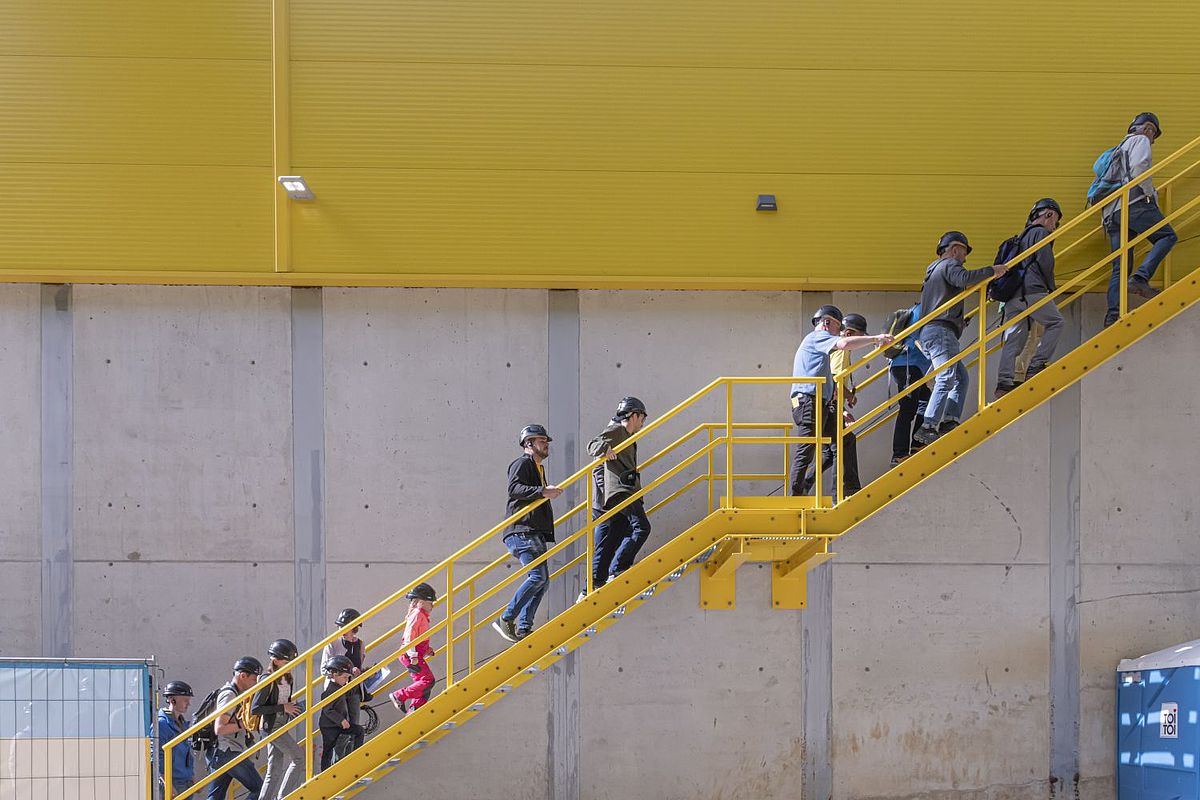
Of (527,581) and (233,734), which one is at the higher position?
(527,581)

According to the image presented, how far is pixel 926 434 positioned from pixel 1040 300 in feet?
4.72

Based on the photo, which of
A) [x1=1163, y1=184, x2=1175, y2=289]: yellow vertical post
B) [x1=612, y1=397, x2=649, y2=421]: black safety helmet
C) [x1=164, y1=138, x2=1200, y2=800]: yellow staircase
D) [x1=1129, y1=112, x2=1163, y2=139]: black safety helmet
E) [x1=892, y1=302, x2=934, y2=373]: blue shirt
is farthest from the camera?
[x1=1163, y1=184, x2=1175, y2=289]: yellow vertical post

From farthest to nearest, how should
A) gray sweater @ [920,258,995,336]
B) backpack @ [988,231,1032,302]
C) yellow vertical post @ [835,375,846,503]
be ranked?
backpack @ [988,231,1032,302] < gray sweater @ [920,258,995,336] < yellow vertical post @ [835,375,846,503]

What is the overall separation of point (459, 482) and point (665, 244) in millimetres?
2968

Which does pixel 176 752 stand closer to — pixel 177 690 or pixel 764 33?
pixel 177 690

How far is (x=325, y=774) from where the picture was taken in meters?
7.96

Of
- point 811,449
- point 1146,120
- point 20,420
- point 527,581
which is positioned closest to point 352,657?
point 527,581

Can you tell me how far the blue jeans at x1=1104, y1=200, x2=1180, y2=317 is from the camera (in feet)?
28.3

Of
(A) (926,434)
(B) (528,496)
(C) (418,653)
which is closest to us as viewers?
(B) (528,496)

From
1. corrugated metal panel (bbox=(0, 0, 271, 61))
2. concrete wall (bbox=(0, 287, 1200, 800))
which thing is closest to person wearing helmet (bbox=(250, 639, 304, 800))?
concrete wall (bbox=(0, 287, 1200, 800))

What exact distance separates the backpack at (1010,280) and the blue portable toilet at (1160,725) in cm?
324

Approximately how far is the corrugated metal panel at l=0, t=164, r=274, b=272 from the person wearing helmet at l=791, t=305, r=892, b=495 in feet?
16.5

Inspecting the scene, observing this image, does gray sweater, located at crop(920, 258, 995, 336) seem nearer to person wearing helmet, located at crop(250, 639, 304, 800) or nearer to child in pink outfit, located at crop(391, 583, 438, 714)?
child in pink outfit, located at crop(391, 583, 438, 714)

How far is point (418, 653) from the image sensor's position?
864cm
